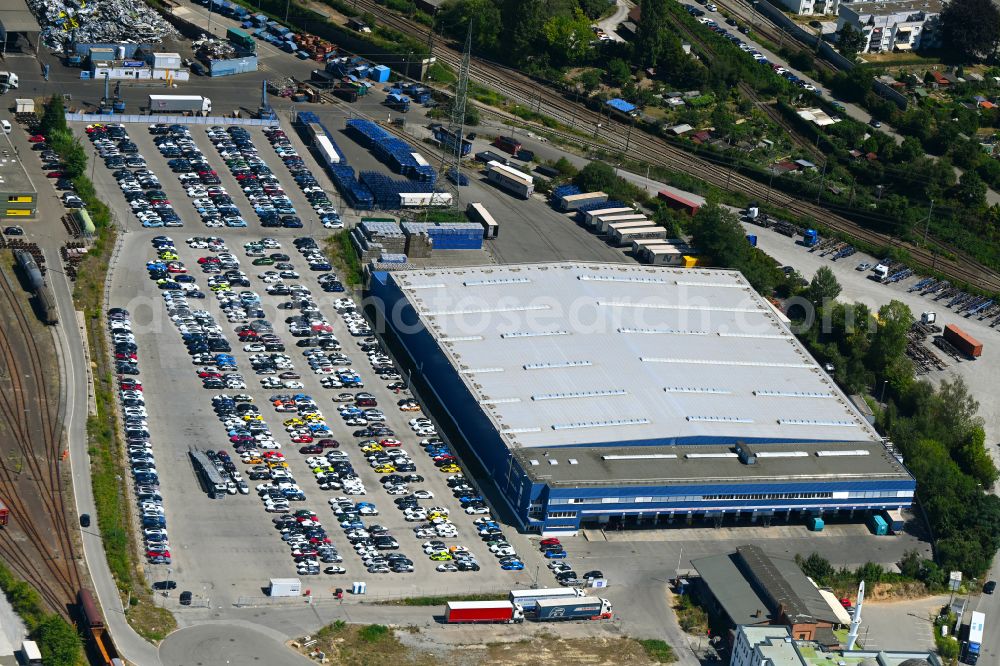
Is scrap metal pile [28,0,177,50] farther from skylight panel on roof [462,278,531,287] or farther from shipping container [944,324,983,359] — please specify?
shipping container [944,324,983,359]

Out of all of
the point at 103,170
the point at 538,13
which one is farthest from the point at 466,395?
the point at 538,13

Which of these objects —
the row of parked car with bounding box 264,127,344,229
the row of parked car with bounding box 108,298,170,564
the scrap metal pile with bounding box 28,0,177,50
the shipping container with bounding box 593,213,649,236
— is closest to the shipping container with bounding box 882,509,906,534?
the shipping container with bounding box 593,213,649,236

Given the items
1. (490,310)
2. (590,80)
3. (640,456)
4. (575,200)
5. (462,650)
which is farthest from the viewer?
(590,80)

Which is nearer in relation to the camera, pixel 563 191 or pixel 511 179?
pixel 563 191

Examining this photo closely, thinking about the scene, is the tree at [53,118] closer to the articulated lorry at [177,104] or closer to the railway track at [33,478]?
the articulated lorry at [177,104]

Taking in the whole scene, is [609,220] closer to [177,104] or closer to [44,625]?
[177,104]

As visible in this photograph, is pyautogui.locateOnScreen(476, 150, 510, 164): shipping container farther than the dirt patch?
Yes

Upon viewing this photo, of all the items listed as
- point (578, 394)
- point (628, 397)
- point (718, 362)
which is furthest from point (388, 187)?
point (628, 397)
